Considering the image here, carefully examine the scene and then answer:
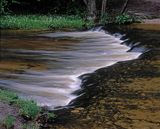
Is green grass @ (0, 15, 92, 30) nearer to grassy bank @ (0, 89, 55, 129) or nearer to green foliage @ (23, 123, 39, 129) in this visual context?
grassy bank @ (0, 89, 55, 129)

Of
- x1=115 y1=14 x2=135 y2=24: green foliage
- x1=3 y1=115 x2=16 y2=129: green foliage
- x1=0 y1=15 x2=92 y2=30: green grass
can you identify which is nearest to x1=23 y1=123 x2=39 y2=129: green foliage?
x1=3 y1=115 x2=16 y2=129: green foliage

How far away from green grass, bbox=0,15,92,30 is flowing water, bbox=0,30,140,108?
1559mm

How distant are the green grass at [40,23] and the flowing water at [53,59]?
1.56 meters

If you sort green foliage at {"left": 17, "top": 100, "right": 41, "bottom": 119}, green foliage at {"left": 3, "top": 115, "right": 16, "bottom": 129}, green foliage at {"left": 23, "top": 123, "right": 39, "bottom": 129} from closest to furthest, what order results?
green foliage at {"left": 3, "top": 115, "right": 16, "bottom": 129} → green foliage at {"left": 23, "top": 123, "right": 39, "bottom": 129} → green foliage at {"left": 17, "top": 100, "right": 41, "bottom": 119}

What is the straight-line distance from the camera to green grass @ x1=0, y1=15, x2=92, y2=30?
22.5 metres

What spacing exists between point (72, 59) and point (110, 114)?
6.34m

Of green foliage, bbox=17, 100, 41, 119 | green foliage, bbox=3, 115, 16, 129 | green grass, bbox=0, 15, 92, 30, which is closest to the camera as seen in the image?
green foliage, bbox=3, 115, 16, 129

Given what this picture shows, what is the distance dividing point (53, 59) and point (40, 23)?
9.30 meters

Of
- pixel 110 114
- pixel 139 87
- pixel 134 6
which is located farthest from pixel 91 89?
pixel 134 6

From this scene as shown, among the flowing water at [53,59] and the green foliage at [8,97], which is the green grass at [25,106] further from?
the flowing water at [53,59]

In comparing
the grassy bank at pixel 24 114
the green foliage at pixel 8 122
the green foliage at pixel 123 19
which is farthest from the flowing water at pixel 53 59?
the green foliage at pixel 123 19

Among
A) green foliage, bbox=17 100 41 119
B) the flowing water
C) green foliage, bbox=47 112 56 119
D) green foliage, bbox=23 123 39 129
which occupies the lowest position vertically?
the flowing water

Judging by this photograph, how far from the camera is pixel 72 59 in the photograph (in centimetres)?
1403

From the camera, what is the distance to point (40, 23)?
75.5 feet
